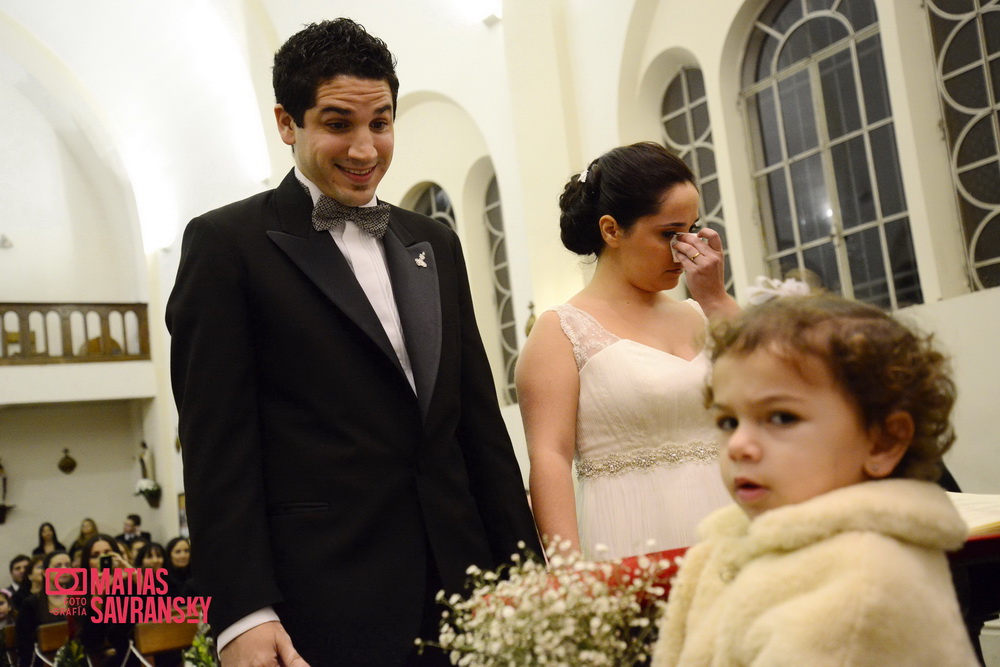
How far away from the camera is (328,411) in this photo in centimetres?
213

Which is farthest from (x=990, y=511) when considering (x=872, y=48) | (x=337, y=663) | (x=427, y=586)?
(x=872, y=48)

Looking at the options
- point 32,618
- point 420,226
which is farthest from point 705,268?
point 32,618

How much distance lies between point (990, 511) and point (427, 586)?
43.9 inches

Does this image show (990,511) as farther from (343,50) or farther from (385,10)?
(385,10)

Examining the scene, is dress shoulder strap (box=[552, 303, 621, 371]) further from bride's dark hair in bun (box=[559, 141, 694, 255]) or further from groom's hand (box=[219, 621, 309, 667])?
groom's hand (box=[219, 621, 309, 667])

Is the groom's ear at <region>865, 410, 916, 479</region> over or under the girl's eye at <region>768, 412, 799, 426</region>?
under

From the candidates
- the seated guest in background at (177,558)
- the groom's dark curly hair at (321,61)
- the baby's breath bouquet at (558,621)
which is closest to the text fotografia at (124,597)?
the seated guest in background at (177,558)

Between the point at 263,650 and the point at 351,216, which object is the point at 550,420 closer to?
the point at 351,216

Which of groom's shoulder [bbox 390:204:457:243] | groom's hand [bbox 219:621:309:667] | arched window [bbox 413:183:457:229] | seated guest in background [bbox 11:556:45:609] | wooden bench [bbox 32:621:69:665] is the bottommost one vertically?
wooden bench [bbox 32:621:69:665]

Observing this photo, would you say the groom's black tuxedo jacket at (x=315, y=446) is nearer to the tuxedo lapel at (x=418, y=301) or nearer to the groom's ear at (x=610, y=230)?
the tuxedo lapel at (x=418, y=301)

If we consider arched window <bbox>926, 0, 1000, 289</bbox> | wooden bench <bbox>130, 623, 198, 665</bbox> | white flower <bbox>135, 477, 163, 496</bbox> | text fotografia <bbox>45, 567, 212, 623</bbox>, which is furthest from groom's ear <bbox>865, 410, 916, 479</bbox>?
white flower <bbox>135, 477, 163, 496</bbox>

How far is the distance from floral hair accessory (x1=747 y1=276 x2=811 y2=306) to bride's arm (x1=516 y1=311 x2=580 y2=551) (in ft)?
2.97

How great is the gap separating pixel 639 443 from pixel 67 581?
8675mm

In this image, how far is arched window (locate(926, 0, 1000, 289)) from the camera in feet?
19.6
